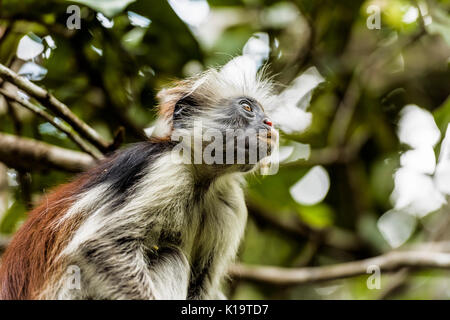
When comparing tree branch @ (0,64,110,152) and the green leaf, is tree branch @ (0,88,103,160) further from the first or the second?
the green leaf

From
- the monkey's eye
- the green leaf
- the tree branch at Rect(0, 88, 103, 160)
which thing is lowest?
the tree branch at Rect(0, 88, 103, 160)

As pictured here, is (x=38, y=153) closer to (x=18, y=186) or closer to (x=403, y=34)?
(x=18, y=186)

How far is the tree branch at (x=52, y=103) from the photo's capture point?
14.6 ft

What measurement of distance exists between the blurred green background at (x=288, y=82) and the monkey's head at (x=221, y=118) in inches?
32.8

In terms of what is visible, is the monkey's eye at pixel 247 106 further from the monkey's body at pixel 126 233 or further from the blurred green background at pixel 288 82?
the blurred green background at pixel 288 82

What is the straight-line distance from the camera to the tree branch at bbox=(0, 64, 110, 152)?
4443 millimetres

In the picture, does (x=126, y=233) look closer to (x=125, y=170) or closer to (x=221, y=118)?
(x=125, y=170)

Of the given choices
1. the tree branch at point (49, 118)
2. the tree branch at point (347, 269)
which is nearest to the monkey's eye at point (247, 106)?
the tree branch at point (49, 118)

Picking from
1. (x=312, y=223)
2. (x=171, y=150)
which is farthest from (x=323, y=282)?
(x=171, y=150)

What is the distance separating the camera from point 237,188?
17.0 ft

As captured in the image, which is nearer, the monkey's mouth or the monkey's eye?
the monkey's mouth

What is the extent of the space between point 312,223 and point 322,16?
8.19 ft

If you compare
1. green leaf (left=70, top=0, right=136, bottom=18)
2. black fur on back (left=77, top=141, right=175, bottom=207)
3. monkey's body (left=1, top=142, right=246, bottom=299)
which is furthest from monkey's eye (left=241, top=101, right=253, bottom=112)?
green leaf (left=70, top=0, right=136, bottom=18)

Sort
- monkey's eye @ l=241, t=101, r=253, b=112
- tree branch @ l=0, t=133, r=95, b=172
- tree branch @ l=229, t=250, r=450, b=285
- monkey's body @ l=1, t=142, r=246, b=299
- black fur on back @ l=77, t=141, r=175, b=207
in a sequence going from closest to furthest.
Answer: monkey's body @ l=1, t=142, r=246, b=299
black fur on back @ l=77, t=141, r=175, b=207
monkey's eye @ l=241, t=101, r=253, b=112
tree branch @ l=0, t=133, r=95, b=172
tree branch @ l=229, t=250, r=450, b=285
